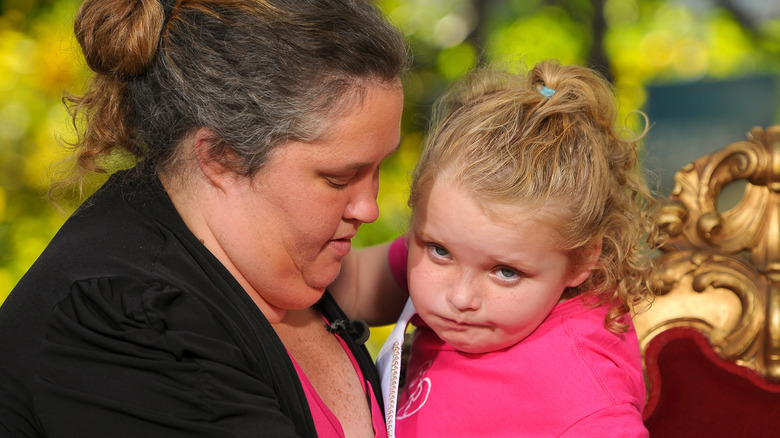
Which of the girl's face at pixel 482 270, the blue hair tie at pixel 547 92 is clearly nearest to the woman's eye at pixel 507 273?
the girl's face at pixel 482 270

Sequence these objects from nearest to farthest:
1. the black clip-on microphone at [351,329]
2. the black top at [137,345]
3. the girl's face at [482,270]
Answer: the black top at [137,345]
the girl's face at [482,270]
the black clip-on microphone at [351,329]

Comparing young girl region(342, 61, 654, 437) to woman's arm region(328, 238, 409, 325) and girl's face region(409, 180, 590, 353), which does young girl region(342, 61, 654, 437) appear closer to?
girl's face region(409, 180, 590, 353)

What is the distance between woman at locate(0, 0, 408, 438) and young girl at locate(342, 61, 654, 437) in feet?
0.54

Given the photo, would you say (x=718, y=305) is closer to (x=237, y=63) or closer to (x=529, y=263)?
(x=529, y=263)

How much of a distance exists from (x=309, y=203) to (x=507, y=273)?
41cm

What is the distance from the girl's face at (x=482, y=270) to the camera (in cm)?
146

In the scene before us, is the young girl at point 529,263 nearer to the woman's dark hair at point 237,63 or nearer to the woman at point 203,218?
the woman at point 203,218

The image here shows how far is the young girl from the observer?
57.9 inches

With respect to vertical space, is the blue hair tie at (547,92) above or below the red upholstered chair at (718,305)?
above

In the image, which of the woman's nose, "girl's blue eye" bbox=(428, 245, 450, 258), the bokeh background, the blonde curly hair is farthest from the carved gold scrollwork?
the woman's nose

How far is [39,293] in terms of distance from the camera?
1257 millimetres

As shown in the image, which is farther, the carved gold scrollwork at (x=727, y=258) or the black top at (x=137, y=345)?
the carved gold scrollwork at (x=727, y=258)

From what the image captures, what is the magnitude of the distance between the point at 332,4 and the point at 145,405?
73 centimetres

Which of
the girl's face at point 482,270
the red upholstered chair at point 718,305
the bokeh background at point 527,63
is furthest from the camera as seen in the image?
the bokeh background at point 527,63
